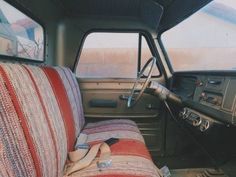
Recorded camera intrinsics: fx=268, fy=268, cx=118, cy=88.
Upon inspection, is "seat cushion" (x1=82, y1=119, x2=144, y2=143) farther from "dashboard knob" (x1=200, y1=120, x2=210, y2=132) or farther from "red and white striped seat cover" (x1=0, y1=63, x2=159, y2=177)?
"dashboard knob" (x1=200, y1=120, x2=210, y2=132)

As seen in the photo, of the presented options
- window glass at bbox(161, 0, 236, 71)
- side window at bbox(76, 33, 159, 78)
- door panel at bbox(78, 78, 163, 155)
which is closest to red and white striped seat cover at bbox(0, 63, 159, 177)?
door panel at bbox(78, 78, 163, 155)

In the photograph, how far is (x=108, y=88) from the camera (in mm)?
2709

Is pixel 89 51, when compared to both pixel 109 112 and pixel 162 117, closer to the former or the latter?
pixel 109 112

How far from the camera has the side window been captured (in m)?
2.80

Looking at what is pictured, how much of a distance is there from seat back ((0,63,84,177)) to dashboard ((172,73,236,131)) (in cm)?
88

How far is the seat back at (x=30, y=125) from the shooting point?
2.95 ft

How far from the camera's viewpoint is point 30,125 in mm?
1031

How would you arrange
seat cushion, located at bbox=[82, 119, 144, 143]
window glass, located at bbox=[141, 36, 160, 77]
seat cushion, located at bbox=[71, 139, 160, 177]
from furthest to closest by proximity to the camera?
window glass, located at bbox=[141, 36, 160, 77] < seat cushion, located at bbox=[82, 119, 144, 143] < seat cushion, located at bbox=[71, 139, 160, 177]

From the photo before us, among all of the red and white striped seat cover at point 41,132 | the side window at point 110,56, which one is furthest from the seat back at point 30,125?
the side window at point 110,56

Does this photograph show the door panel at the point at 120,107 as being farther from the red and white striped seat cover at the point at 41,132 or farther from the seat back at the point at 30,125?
the seat back at the point at 30,125

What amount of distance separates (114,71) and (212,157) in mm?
1318

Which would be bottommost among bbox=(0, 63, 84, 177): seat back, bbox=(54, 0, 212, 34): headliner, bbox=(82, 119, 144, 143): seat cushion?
bbox=(82, 119, 144, 143): seat cushion

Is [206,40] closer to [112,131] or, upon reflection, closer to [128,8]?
[128,8]

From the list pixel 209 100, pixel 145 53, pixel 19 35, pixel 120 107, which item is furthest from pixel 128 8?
pixel 209 100
